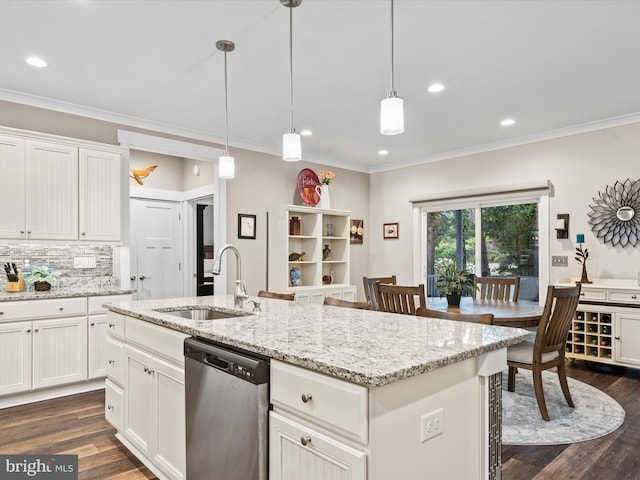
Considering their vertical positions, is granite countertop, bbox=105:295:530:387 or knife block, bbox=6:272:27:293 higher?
knife block, bbox=6:272:27:293

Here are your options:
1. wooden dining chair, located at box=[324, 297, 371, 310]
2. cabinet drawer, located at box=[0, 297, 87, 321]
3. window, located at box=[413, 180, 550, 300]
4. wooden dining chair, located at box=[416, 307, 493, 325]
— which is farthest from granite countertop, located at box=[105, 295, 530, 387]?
window, located at box=[413, 180, 550, 300]

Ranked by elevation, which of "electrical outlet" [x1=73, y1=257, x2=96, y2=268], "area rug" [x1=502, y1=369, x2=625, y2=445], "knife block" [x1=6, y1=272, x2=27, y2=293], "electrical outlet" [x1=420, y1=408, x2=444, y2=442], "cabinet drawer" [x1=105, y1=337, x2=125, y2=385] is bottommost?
"area rug" [x1=502, y1=369, x2=625, y2=445]

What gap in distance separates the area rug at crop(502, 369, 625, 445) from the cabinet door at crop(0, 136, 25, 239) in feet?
13.3

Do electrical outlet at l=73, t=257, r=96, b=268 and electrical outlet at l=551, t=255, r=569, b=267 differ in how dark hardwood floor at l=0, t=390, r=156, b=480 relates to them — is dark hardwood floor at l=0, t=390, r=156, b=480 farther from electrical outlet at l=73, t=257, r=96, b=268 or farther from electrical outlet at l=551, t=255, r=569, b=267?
electrical outlet at l=551, t=255, r=569, b=267

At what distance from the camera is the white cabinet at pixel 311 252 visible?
17.4 feet

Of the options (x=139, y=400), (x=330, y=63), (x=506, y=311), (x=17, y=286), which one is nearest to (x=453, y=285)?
(x=506, y=311)

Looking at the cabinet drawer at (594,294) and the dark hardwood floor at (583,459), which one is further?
the cabinet drawer at (594,294)

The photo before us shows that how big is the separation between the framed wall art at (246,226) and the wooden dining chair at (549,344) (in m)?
3.25

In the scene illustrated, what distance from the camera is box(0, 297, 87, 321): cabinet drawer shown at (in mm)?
3305

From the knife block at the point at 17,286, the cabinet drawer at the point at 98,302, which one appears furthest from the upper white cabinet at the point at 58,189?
the cabinet drawer at the point at 98,302

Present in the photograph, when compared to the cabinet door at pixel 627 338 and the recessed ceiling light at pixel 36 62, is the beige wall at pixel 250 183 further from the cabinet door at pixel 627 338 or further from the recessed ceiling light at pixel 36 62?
the cabinet door at pixel 627 338

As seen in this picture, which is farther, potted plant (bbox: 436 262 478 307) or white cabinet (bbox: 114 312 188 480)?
potted plant (bbox: 436 262 478 307)

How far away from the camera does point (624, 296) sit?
395 cm

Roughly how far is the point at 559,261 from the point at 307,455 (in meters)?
4.41
